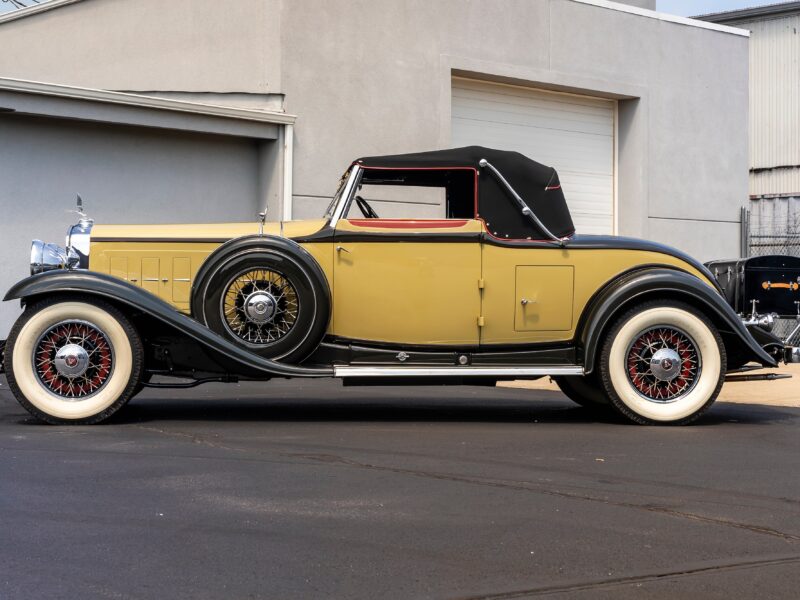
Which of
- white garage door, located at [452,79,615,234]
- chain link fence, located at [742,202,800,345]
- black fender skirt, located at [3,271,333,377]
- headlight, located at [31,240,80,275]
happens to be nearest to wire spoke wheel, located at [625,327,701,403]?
black fender skirt, located at [3,271,333,377]

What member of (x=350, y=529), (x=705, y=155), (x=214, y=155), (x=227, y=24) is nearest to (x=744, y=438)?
(x=350, y=529)

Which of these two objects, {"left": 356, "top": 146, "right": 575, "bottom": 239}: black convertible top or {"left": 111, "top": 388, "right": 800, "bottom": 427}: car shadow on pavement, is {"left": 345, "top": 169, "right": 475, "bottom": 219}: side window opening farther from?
{"left": 111, "top": 388, "right": 800, "bottom": 427}: car shadow on pavement

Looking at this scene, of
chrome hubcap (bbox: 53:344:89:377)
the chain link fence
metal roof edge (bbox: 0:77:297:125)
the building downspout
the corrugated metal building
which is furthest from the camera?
the corrugated metal building

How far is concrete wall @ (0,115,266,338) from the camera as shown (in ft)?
44.0

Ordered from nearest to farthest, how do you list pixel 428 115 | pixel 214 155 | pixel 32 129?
1. pixel 32 129
2. pixel 214 155
3. pixel 428 115

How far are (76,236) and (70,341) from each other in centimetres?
99

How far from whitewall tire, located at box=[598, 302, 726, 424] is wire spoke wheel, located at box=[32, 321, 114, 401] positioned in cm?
356

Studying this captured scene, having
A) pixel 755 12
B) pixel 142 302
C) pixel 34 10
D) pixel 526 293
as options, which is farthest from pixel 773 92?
pixel 142 302

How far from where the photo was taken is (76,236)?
8109 mm

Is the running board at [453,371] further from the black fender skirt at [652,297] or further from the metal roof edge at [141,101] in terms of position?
the metal roof edge at [141,101]

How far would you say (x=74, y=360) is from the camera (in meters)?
7.39

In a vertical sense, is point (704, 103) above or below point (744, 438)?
above

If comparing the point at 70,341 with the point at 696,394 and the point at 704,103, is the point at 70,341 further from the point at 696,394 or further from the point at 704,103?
the point at 704,103

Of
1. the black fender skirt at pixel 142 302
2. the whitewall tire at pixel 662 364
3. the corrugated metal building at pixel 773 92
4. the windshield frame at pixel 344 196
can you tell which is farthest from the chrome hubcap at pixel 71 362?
the corrugated metal building at pixel 773 92
